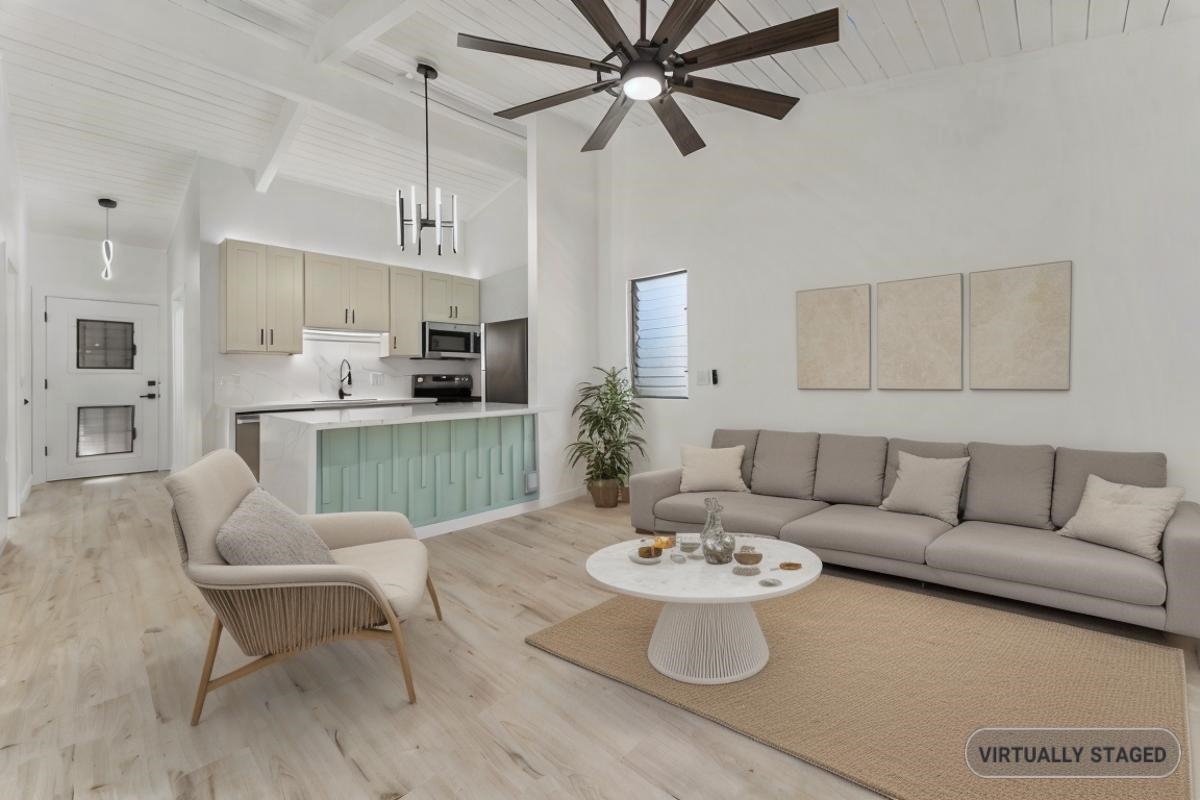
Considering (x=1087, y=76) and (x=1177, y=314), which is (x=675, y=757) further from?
(x=1087, y=76)

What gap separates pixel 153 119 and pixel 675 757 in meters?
5.75

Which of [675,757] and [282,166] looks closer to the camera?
[675,757]

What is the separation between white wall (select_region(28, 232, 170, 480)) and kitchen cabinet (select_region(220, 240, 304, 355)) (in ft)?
7.30

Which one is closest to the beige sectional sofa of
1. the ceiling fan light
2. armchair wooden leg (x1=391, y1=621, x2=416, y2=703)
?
armchair wooden leg (x1=391, y1=621, x2=416, y2=703)

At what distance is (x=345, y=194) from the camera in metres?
6.15

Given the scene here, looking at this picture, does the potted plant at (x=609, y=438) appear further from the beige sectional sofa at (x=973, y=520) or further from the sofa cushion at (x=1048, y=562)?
the sofa cushion at (x=1048, y=562)

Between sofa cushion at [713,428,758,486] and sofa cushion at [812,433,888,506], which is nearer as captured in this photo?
sofa cushion at [812,433,888,506]

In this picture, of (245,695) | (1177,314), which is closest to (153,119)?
(245,695)

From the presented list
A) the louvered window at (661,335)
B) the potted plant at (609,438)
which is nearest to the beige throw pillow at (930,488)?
the louvered window at (661,335)

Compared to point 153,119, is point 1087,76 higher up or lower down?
lower down

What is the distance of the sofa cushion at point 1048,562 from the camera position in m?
2.34

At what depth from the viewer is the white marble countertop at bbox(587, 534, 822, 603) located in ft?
6.53

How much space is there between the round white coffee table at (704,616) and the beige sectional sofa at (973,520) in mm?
974

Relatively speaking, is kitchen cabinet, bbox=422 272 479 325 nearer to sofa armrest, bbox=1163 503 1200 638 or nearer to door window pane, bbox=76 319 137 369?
door window pane, bbox=76 319 137 369
